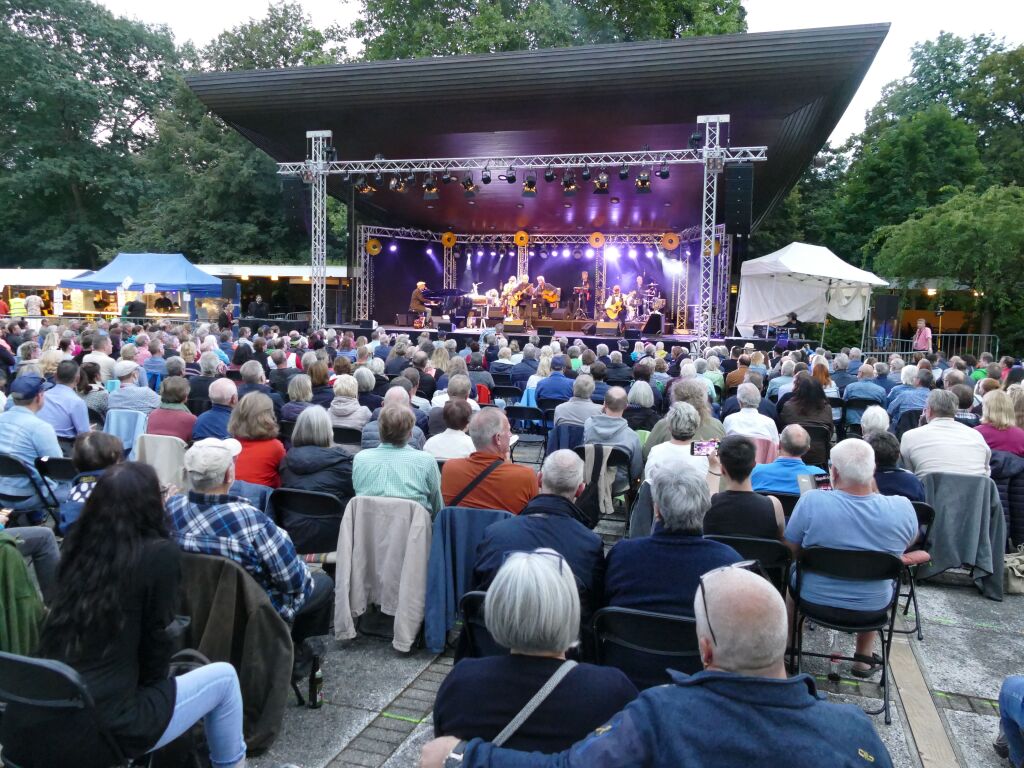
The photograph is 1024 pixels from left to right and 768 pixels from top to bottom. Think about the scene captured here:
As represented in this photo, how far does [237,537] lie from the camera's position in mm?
2746

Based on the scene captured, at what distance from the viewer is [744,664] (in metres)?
1.43

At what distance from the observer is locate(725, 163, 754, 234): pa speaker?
12586 mm

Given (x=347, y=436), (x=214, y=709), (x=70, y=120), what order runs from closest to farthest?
(x=214, y=709) → (x=347, y=436) → (x=70, y=120)

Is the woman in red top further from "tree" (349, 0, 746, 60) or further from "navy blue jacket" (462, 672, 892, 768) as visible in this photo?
"tree" (349, 0, 746, 60)

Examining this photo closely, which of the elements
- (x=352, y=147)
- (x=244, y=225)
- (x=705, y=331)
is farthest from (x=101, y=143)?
(x=705, y=331)

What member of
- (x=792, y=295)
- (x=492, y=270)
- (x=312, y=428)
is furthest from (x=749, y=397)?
(x=492, y=270)

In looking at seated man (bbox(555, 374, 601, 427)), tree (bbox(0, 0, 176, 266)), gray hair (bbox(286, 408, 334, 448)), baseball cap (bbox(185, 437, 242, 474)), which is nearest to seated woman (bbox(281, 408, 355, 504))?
gray hair (bbox(286, 408, 334, 448))

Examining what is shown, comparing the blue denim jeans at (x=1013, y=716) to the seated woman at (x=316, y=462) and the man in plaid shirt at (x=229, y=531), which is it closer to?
the man in plaid shirt at (x=229, y=531)

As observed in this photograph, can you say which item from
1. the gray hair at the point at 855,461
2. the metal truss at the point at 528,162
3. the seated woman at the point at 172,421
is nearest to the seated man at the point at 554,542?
the gray hair at the point at 855,461

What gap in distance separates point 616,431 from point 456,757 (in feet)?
12.0

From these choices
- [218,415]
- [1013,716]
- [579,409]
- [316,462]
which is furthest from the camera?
[579,409]

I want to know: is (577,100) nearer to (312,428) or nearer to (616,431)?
(616,431)

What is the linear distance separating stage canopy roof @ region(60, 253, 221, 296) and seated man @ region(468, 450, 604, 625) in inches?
694

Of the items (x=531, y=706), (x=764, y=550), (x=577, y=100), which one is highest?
(x=577, y=100)
